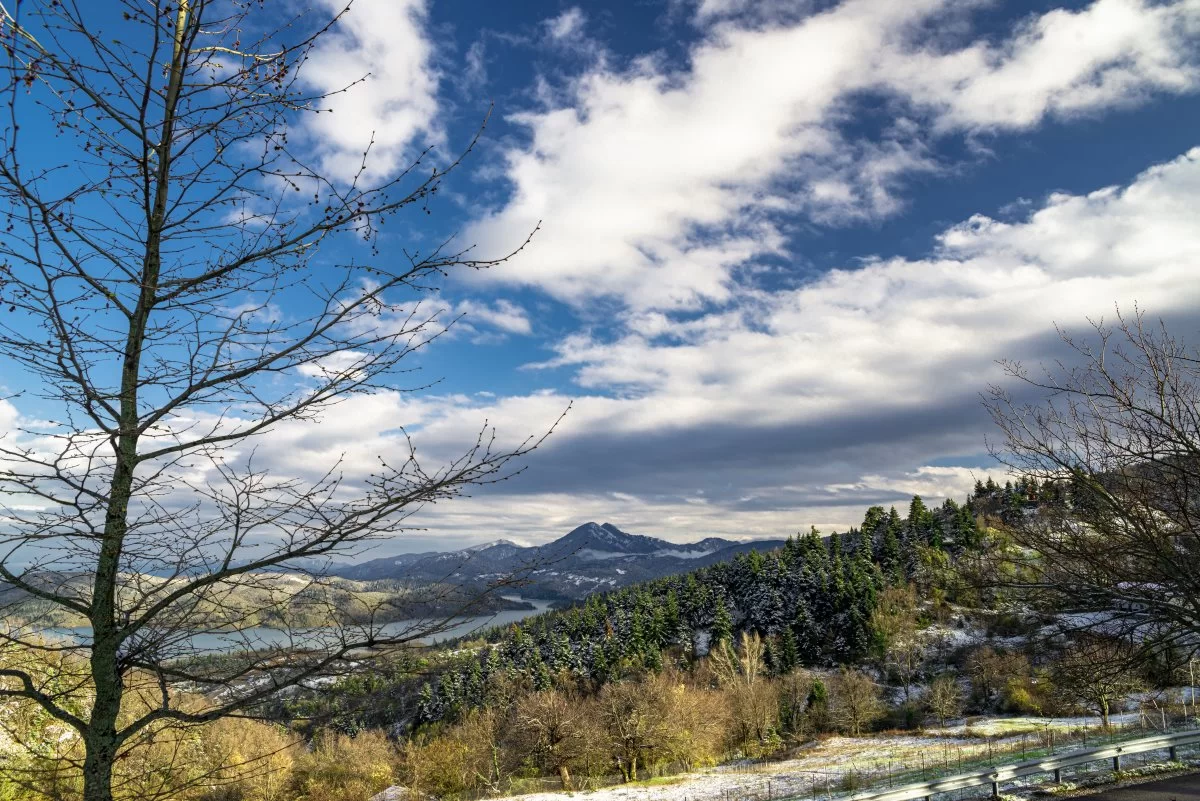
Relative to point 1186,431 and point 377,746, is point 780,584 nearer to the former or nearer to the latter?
point 377,746

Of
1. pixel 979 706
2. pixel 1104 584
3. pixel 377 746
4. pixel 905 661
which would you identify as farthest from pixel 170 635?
pixel 905 661

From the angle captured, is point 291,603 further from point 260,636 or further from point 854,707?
point 854,707

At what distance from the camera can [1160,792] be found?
12.1 m

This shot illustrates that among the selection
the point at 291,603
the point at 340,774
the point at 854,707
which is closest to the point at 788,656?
the point at 854,707

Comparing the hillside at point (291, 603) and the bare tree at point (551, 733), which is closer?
the hillside at point (291, 603)

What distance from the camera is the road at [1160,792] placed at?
11.7 meters

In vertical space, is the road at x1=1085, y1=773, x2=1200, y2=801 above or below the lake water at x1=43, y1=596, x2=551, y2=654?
below

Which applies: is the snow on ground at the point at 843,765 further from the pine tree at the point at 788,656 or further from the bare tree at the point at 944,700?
the pine tree at the point at 788,656

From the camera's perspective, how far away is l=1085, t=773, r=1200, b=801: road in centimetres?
1167

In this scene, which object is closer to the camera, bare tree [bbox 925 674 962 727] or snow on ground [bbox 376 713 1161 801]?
snow on ground [bbox 376 713 1161 801]

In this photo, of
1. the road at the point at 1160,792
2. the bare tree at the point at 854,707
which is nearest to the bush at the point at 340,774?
the road at the point at 1160,792

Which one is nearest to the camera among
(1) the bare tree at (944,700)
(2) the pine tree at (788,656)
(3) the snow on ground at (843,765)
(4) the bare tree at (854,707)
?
(3) the snow on ground at (843,765)

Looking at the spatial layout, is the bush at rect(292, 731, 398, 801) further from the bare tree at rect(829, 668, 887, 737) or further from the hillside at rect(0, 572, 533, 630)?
the bare tree at rect(829, 668, 887, 737)

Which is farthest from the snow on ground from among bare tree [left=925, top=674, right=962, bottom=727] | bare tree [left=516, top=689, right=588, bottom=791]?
bare tree [left=516, top=689, right=588, bottom=791]
